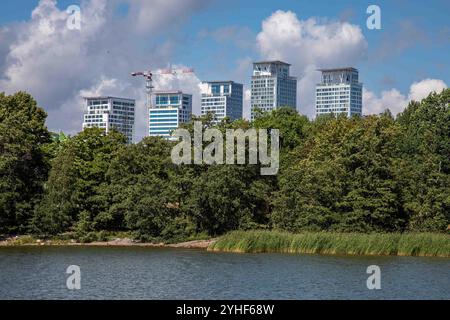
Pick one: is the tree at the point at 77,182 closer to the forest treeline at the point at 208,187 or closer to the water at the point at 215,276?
the forest treeline at the point at 208,187

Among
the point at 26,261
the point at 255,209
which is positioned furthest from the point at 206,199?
the point at 26,261

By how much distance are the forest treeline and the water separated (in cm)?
715

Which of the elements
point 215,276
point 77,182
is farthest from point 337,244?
point 77,182

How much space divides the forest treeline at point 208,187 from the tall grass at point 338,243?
12.2 ft

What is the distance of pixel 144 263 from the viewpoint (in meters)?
36.3

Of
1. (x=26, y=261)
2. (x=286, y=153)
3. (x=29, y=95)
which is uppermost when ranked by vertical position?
(x=29, y=95)

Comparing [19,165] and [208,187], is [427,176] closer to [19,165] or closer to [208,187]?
[208,187]

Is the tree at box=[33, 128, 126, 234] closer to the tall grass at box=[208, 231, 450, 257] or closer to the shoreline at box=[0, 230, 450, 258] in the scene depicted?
the shoreline at box=[0, 230, 450, 258]

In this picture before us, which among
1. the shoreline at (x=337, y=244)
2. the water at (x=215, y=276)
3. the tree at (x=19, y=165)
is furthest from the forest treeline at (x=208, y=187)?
the water at (x=215, y=276)

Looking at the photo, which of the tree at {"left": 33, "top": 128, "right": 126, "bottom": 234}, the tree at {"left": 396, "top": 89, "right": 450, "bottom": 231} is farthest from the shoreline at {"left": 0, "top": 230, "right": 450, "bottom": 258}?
the tree at {"left": 33, "top": 128, "right": 126, "bottom": 234}

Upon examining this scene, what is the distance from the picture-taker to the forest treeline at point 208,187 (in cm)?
4647

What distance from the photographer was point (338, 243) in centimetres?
4119
